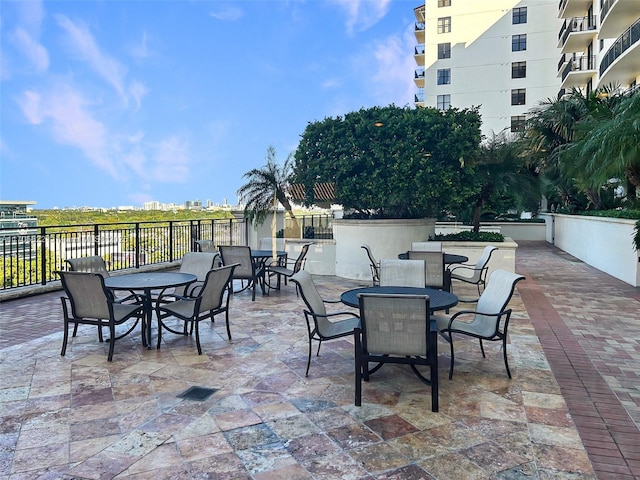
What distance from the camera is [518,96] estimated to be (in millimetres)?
32844

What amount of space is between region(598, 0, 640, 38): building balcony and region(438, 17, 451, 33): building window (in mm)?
16127

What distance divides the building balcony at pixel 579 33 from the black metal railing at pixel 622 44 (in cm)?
646

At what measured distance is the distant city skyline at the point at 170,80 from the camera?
2294 cm

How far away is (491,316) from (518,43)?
35239 mm

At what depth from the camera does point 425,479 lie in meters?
2.38

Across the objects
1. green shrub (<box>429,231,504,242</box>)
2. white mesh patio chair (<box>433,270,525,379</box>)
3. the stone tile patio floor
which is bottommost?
the stone tile patio floor

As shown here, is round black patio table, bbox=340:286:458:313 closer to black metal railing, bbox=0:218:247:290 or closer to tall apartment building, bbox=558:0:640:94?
black metal railing, bbox=0:218:247:290

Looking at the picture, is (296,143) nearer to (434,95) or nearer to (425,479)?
(425,479)

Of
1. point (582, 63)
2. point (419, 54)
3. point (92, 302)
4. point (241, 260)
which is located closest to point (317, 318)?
point (92, 302)

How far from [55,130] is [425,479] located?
126 ft

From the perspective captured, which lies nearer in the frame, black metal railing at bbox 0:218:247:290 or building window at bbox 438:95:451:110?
black metal railing at bbox 0:218:247:290

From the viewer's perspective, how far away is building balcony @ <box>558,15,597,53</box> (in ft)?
81.0


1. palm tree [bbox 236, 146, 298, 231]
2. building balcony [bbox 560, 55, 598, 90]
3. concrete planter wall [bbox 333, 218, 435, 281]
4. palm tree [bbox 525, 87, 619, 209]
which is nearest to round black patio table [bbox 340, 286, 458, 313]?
concrete planter wall [bbox 333, 218, 435, 281]

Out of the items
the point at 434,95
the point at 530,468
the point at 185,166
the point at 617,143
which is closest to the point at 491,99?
the point at 434,95
